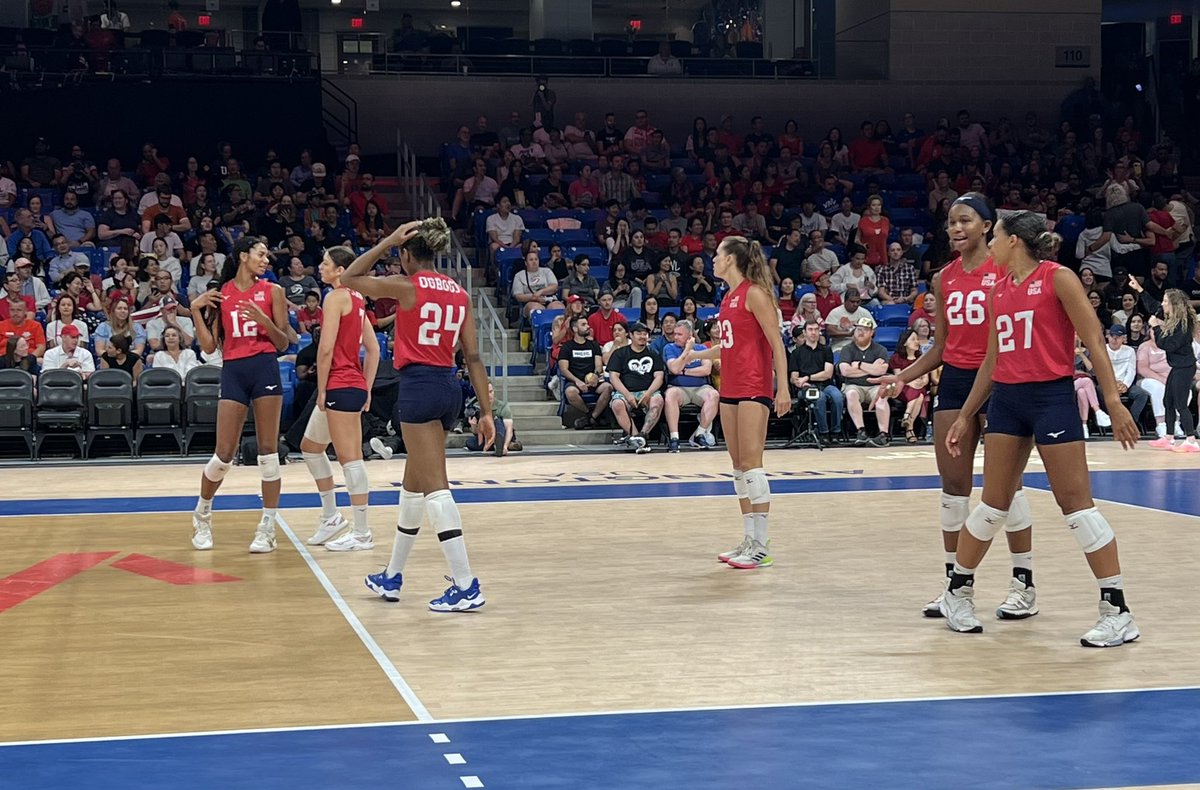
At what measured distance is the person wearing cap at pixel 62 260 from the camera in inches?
715

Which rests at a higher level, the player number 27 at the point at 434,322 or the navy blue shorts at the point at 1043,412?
the player number 27 at the point at 434,322

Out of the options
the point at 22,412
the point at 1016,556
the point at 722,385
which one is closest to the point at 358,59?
the point at 22,412

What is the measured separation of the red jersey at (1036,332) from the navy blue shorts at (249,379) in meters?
4.77

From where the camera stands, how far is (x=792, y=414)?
17.3 meters

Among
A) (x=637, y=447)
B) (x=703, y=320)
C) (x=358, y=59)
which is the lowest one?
(x=637, y=447)

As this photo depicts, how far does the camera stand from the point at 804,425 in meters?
17.3

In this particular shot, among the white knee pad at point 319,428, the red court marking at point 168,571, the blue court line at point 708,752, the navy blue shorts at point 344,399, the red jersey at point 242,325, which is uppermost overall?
the red jersey at point 242,325

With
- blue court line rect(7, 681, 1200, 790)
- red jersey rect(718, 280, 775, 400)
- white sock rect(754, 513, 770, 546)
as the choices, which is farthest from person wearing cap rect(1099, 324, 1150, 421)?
blue court line rect(7, 681, 1200, 790)

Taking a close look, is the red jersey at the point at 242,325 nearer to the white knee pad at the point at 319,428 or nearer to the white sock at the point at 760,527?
the white knee pad at the point at 319,428

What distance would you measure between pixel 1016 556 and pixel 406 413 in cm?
305

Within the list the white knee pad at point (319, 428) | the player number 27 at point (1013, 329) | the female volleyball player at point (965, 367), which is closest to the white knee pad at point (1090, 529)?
the female volleyball player at point (965, 367)

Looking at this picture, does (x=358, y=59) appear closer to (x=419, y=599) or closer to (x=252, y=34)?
(x=252, y=34)

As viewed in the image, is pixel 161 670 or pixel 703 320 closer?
pixel 161 670

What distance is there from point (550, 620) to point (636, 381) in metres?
10.0
